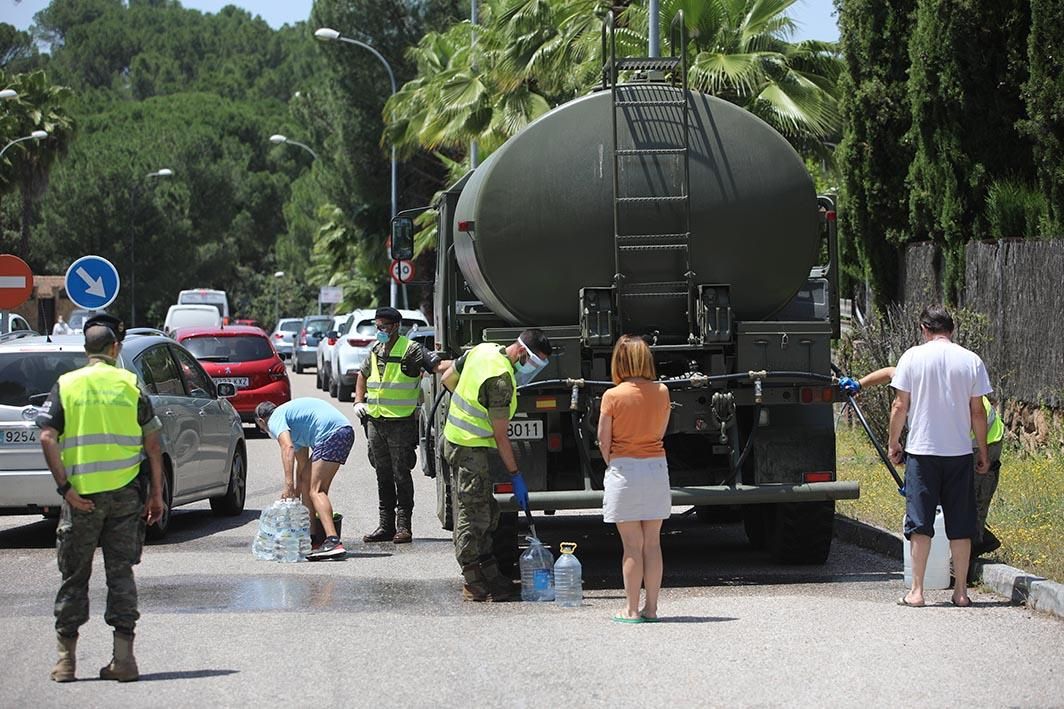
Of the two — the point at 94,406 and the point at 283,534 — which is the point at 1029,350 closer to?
the point at 283,534

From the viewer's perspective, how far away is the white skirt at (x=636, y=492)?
9102 millimetres

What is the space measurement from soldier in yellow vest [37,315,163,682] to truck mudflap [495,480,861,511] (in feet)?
10.2

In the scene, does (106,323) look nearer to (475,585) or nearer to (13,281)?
(475,585)

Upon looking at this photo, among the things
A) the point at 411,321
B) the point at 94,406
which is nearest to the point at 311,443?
the point at 94,406

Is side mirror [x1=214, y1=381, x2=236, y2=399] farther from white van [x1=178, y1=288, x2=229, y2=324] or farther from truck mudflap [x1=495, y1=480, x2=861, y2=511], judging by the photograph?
white van [x1=178, y1=288, x2=229, y2=324]

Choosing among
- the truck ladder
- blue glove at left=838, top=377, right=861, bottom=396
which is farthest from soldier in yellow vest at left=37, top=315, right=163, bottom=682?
blue glove at left=838, top=377, right=861, bottom=396

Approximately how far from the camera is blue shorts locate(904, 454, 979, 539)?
973 cm

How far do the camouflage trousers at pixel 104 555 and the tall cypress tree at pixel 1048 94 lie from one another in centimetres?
1055

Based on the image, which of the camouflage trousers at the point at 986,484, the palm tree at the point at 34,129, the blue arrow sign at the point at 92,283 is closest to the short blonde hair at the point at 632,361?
the camouflage trousers at the point at 986,484

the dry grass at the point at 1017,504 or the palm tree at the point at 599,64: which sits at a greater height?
the palm tree at the point at 599,64

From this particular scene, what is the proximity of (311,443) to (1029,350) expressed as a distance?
806 centimetres

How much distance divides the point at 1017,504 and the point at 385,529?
16.5 feet

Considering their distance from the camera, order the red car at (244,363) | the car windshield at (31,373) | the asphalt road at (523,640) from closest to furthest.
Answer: the asphalt road at (523,640) → the car windshield at (31,373) → the red car at (244,363)

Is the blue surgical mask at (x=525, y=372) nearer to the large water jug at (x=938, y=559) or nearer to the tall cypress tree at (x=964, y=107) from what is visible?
the large water jug at (x=938, y=559)
